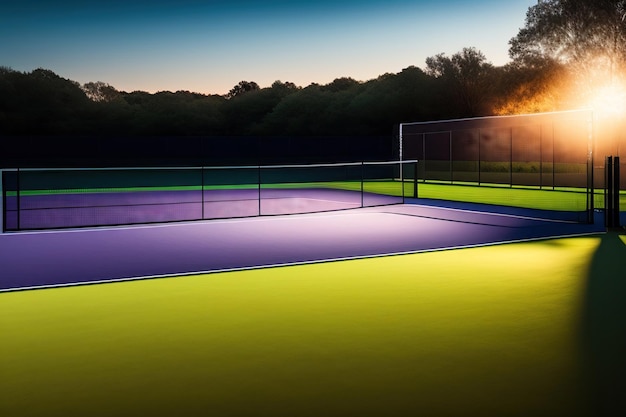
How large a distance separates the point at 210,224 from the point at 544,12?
41.0 meters

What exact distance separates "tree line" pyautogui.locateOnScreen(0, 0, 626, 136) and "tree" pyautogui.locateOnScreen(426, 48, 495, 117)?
10 cm

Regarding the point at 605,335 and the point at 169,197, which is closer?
the point at 605,335

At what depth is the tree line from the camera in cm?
5106

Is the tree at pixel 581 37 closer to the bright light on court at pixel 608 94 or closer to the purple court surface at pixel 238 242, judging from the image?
the bright light on court at pixel 608 94

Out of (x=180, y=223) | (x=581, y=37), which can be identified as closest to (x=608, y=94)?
(x=581, y=37)

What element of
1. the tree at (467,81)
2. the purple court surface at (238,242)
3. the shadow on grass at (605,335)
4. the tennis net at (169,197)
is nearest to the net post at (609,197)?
the purple court surface at (238,242)

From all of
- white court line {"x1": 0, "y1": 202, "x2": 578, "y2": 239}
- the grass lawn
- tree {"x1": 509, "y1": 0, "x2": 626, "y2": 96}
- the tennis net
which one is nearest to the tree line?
tree {"x1": 509, "y1": 0, "x2": 626, "y2": 96}

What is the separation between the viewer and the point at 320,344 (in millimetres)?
6887

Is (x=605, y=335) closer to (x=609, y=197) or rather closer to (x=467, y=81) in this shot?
(x=609, y=197)

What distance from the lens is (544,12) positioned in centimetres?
5244

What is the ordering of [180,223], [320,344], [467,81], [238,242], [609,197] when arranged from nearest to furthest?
[320,344]
[238,242]
[609,197]
[180,223]
[467,81]

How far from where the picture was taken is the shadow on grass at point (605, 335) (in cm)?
535

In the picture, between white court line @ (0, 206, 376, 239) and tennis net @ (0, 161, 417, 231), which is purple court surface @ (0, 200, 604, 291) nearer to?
white court line @ (0, 206, 376, 239)

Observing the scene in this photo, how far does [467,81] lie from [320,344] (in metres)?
69.0
